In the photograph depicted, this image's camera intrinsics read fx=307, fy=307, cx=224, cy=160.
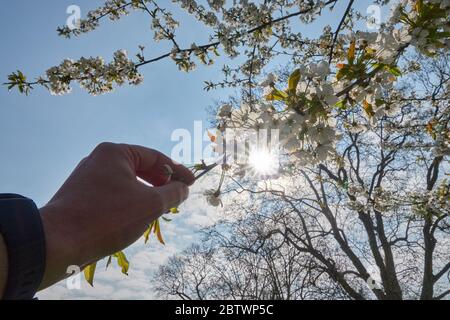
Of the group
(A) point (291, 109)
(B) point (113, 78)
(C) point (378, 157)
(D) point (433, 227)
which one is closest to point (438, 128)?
(A) point (291, 109)

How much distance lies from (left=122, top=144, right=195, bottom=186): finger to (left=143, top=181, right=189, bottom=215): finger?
42mm

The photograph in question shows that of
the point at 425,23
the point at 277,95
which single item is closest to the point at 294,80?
the point at 277,95

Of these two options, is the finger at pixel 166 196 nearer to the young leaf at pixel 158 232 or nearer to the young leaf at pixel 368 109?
the young leaf at pixel 158 232

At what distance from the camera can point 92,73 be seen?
2676 mm

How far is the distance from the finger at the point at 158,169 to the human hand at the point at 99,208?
0.05 ft

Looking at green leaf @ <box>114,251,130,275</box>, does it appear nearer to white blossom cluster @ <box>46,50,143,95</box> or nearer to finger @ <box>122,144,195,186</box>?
finger @ <box>122,144,195,186</box>

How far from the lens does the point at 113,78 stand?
2.72 metres

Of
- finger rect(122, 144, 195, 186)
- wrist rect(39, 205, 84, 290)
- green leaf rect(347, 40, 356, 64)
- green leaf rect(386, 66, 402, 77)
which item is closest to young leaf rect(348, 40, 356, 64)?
green leaf rect(347, 40, 356, 64)

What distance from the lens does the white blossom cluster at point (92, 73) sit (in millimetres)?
2646

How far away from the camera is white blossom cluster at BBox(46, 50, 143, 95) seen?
2646 mm

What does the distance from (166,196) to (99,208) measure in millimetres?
203

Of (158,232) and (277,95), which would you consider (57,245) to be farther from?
(277,95)

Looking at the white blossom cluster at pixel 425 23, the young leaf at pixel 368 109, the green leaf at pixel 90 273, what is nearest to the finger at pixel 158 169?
the green leaf at pixel 90 273
